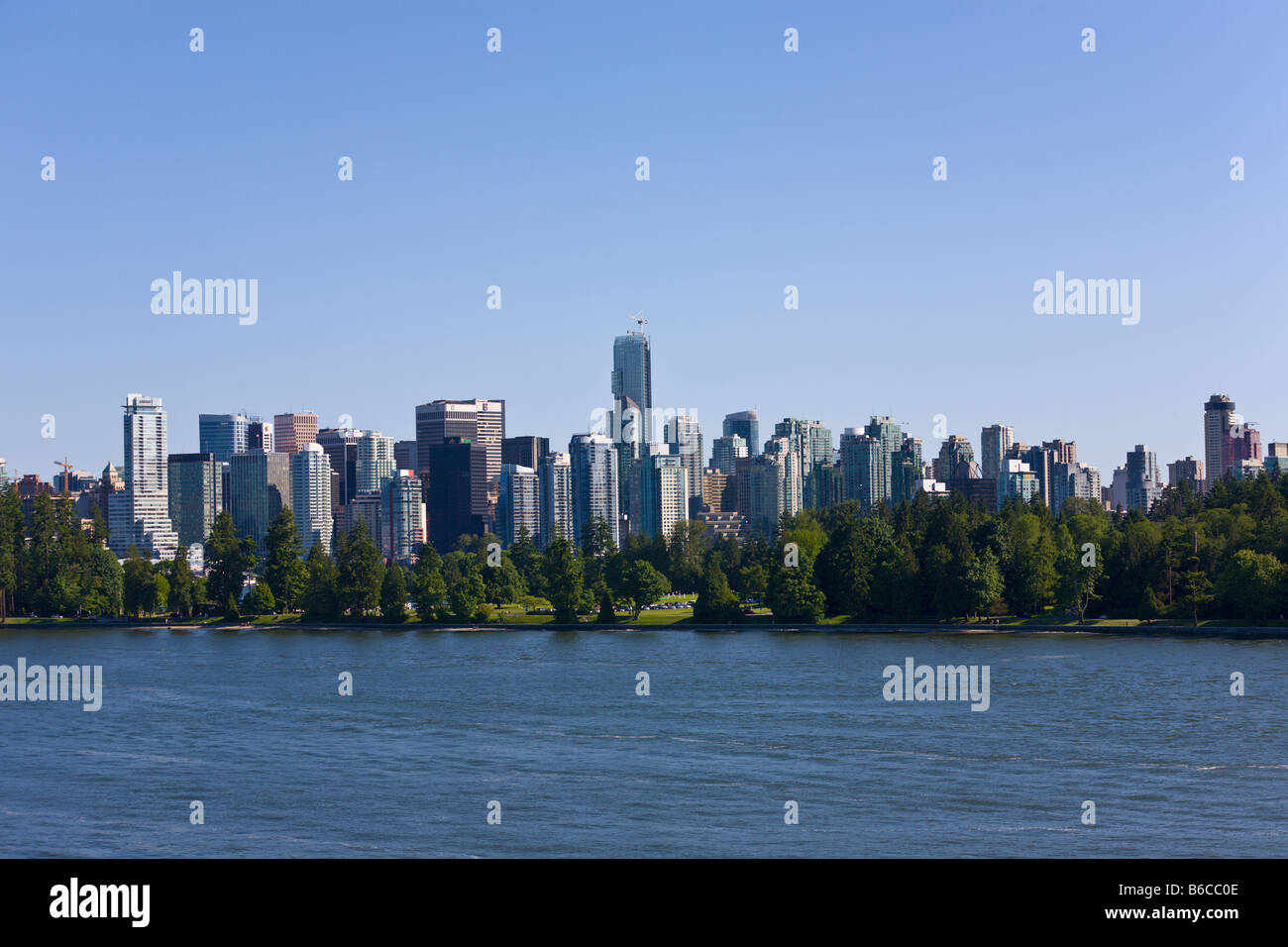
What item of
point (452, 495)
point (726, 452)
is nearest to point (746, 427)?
point (726, 452)

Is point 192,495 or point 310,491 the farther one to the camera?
point 310,491

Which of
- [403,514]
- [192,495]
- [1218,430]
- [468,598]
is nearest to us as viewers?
[468,598]

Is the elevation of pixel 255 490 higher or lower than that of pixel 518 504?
higher

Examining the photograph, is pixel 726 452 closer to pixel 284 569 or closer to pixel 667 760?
pixel 284 569

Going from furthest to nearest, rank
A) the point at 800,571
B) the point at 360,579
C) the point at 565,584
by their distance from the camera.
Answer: the point at 360,579, the point at 565,584, the point at 800,571
